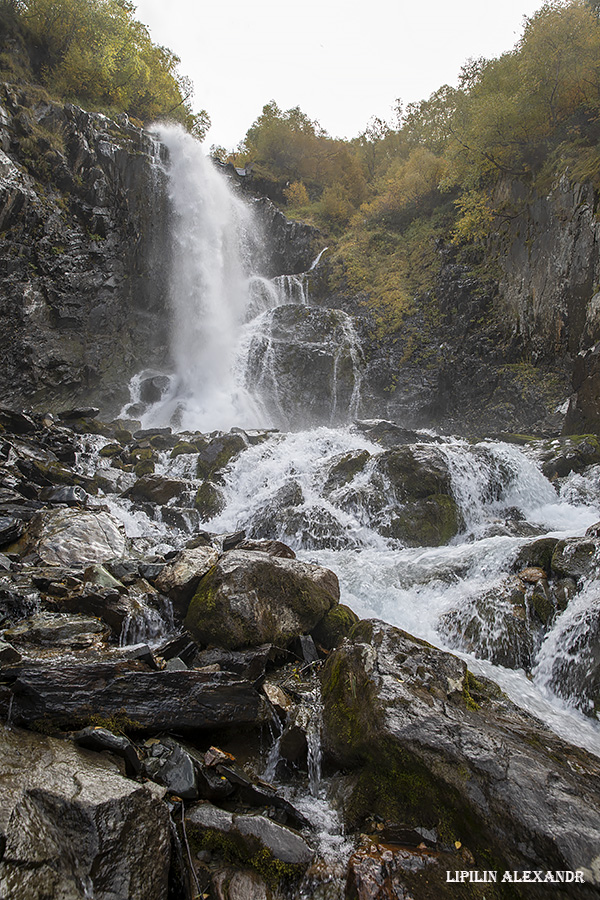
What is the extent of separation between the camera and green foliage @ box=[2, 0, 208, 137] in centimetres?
2267

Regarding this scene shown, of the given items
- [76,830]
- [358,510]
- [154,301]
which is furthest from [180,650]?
[154,301]

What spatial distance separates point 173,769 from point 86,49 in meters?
33.9

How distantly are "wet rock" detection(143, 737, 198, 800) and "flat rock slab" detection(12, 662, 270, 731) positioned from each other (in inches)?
11.6

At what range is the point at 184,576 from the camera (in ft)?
21.0

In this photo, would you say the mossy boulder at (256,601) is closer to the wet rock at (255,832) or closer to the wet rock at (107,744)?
the wet rock at (107,744)

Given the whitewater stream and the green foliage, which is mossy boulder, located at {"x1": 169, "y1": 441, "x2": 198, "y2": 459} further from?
the green foliage

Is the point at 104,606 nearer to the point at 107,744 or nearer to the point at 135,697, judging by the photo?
the point at 135,697

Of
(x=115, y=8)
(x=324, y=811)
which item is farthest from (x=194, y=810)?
(x=115, y=8)

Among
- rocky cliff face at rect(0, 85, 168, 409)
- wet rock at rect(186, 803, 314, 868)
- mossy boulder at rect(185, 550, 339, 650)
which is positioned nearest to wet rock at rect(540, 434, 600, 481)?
mossy boulder at rect(185, 550, 339, 650)

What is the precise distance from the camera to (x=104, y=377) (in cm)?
2177

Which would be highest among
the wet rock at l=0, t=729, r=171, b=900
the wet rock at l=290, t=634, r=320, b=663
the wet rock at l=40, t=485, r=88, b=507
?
the wet rock at l=40, t=485, r=88, b=507

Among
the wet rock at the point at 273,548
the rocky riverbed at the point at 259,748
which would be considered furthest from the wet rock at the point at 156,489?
the rocky riverbed at the point at 259,748

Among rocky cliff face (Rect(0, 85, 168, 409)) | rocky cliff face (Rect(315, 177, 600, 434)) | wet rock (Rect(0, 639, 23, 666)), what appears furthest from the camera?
rocky cliff face (Rect(0, 85, 168, 409))

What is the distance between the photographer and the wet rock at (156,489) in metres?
11.8
